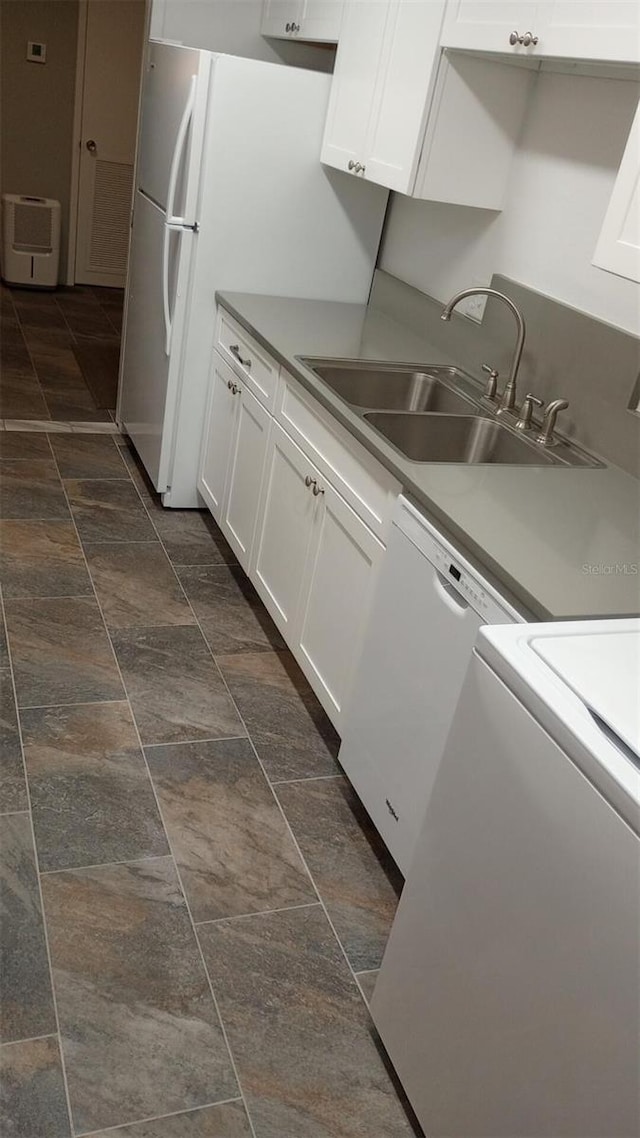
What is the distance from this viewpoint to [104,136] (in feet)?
21.1

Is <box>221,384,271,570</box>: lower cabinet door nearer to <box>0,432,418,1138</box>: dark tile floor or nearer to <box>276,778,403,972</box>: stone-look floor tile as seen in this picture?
<box>0,432,418,1138</box>: dark tile floor

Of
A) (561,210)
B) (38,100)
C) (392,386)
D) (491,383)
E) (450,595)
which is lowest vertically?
(450,595)

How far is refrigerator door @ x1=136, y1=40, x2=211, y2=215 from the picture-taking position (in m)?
3.00

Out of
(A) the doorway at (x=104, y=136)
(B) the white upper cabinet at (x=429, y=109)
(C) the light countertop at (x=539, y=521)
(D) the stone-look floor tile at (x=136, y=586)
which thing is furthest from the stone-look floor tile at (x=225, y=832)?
(A) the doorway at (x=104, y=136)

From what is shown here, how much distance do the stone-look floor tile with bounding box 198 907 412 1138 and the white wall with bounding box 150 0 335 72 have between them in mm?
3205

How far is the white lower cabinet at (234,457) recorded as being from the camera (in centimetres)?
291

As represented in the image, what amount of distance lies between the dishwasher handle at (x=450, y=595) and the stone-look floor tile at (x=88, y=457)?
2.34 m

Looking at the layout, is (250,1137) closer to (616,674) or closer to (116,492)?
(616,674)

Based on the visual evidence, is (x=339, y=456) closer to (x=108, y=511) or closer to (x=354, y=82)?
(x=354, y=82)

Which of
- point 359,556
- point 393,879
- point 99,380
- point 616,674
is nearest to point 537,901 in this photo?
point 616,674

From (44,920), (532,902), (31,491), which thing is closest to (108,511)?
(31,491)

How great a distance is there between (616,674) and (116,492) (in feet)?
9.00

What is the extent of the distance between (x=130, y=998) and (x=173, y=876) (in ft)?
1.02

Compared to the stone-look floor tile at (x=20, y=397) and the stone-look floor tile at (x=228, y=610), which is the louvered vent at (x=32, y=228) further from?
the stone-look floor tile at (x=228, y=610)
